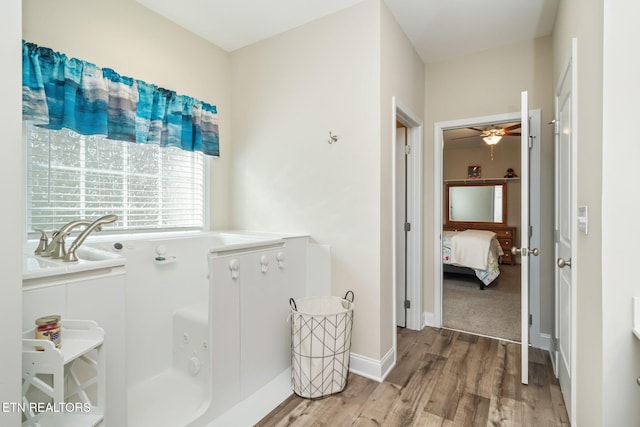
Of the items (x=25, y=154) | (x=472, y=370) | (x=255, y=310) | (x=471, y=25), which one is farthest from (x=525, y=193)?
(x=25, y=154)

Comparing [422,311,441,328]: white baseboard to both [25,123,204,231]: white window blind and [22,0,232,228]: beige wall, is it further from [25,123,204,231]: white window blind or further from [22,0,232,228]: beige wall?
[25,123,204,231]: white window blind

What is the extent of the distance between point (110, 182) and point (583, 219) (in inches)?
107

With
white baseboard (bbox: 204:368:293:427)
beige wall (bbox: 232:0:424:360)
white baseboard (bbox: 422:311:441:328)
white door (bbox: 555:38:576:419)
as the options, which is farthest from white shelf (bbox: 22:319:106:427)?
white baseboard (bbox: 422:311:441:328)

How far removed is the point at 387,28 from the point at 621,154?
→ 1.69 meters

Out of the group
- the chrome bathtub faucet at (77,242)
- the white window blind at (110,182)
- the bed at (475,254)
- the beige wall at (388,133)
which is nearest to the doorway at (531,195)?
Answer: the beige wall at (388,133)

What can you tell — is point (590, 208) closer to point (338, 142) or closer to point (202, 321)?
point (338, 142)

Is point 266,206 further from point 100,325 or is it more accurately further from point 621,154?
point 621,154

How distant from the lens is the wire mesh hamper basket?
6.31 ft

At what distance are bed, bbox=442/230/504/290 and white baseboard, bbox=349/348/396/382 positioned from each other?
2443 millimetres

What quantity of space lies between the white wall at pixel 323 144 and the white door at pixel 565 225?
106cm

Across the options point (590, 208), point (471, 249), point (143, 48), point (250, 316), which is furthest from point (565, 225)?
point (143, 48)

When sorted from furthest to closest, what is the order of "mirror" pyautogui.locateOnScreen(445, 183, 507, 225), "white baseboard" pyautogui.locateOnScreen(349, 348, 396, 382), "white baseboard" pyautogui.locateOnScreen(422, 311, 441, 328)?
"mirror" pyautogui.locateOnScreen(445, 183, 507, 225) < "white baseboard" pyautogui.locateOnScreen(422, 311, 441, 328) < "white baseboard" pyautogui.locateOnScreen(349, 348, 396, 382)

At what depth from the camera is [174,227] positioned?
8.34 ft

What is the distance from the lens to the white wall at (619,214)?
1.09 metres
